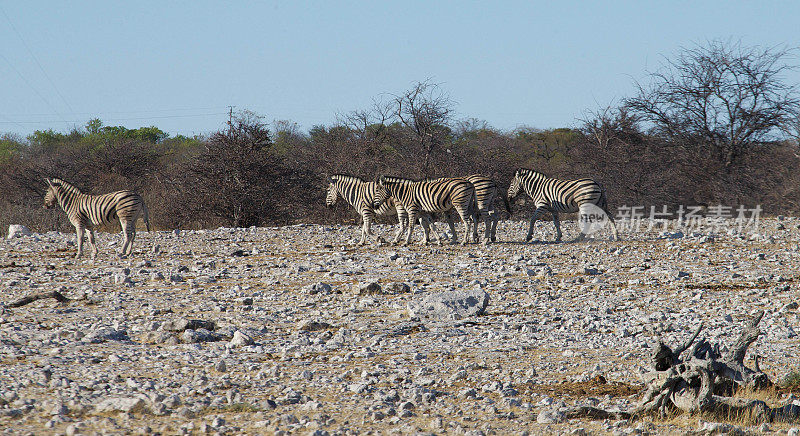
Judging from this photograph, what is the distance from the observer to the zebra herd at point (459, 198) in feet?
51.2

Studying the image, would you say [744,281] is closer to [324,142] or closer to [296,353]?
[296,353]

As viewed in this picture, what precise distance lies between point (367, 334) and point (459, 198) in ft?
26.6

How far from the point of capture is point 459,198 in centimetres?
1552

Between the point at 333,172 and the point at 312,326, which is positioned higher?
the point at 333,172

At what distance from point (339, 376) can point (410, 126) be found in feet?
68.2

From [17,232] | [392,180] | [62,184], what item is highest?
[392,180]

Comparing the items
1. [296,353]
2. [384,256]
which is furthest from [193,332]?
[384,256]

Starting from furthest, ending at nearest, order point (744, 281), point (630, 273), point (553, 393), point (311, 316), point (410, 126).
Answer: point (410, 126) → point (630, 273) → point (744, 281) → point (311, 316) → point (553, 393)

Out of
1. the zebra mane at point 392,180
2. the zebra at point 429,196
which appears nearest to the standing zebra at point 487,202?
the zebra at point 429,196

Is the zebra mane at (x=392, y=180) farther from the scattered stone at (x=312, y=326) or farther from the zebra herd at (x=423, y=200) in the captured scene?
the scattered stone at (x=312, y=326)

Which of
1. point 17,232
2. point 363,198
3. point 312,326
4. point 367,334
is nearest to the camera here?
point 367,334

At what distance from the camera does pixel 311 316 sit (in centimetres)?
865

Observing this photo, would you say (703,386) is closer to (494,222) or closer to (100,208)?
(494,222)

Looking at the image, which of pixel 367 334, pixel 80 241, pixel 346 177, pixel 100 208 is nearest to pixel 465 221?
pixel 346 177
